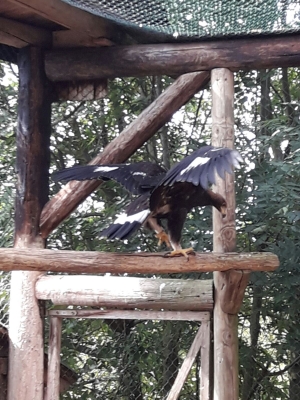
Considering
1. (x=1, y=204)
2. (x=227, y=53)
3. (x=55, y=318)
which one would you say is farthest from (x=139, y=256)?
(x=1, y=204)

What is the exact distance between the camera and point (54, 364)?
2854 mm

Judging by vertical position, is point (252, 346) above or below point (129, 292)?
below

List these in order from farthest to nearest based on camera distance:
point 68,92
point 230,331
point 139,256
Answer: point 68,92, point 230,331, point 139,256

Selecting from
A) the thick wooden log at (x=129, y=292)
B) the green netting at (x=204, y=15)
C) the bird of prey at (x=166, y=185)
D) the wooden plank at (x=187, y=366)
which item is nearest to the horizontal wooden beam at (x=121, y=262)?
the bird of prey at (x=166, y=185)

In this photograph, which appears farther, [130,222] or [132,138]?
[132,138]

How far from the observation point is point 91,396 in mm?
3848

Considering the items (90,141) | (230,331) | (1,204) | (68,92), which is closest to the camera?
(230,331)

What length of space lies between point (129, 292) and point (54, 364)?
0.56 meters

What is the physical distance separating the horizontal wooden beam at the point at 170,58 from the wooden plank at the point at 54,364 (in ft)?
4.14

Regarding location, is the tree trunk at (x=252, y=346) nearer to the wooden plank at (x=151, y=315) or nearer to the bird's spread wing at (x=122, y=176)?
the wooden plank at (x=151, y=315)

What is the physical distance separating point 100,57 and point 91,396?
2.23 m

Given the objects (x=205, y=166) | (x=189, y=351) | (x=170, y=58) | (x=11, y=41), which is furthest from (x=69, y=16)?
(x=189, y=351)

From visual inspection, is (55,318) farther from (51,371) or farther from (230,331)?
(230,331)

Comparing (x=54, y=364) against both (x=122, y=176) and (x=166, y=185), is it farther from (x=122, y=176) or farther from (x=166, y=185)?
(x=166, y=185)
